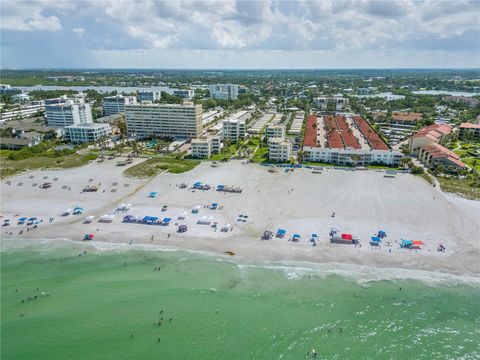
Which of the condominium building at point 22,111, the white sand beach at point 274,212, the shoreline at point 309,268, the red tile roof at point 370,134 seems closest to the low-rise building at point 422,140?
the red tile roof at point 370,134

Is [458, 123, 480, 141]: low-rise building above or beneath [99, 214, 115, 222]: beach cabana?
above

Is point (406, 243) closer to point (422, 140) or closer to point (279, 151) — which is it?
point (279, 151)

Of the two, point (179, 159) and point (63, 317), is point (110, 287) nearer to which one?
point (63, 317)

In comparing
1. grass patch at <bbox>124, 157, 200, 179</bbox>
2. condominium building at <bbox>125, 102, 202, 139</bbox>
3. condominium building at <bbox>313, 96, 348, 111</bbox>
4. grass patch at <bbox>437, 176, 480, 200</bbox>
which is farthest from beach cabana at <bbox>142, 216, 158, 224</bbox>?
condominium building at <bbox>313, 96, 348, 111</bbox>

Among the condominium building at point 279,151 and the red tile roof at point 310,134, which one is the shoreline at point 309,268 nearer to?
the condominium building at point 279,151

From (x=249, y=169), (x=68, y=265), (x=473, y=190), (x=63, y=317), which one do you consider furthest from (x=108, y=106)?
(x=473, y=190)

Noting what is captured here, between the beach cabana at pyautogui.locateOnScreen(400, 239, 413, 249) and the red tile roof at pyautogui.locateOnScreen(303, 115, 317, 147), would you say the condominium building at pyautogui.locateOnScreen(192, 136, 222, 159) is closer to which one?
the red tile roof at pyautogui.locateOnScreen(303, 115, 317, 147)

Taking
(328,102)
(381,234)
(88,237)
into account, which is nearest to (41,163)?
(88,237)
